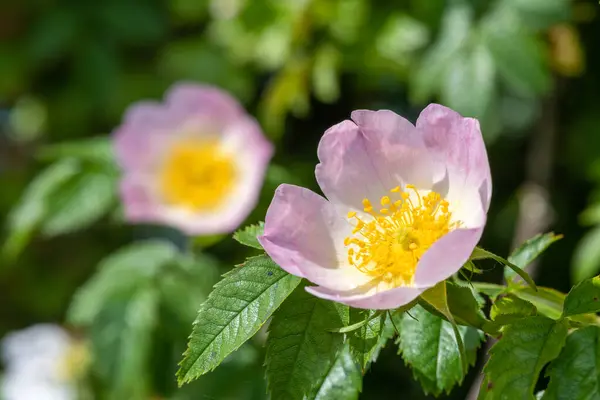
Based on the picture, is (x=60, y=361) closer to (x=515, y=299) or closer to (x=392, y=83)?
(x=392, y=83)

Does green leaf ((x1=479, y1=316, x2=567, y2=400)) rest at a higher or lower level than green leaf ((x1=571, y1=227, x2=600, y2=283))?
higher

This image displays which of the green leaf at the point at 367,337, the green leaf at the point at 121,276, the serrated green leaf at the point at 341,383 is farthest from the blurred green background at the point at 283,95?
the green leaf at the point at 367,337

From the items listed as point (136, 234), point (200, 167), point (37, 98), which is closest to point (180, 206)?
point (200, 167)

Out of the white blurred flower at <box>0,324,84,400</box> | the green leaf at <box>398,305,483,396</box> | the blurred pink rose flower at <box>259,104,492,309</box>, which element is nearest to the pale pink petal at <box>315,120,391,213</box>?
the blurred pink rose flower at <box>259,104,492,309</box>

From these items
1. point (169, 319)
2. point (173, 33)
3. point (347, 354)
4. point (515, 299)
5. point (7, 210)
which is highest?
point (515, 299)

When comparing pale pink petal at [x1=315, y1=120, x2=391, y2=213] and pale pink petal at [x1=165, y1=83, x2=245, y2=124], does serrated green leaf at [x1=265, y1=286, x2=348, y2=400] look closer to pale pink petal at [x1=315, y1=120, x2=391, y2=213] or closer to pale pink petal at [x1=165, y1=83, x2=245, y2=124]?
pale pink petal at [x1=315, y1=120, x2=391, y2=213]
